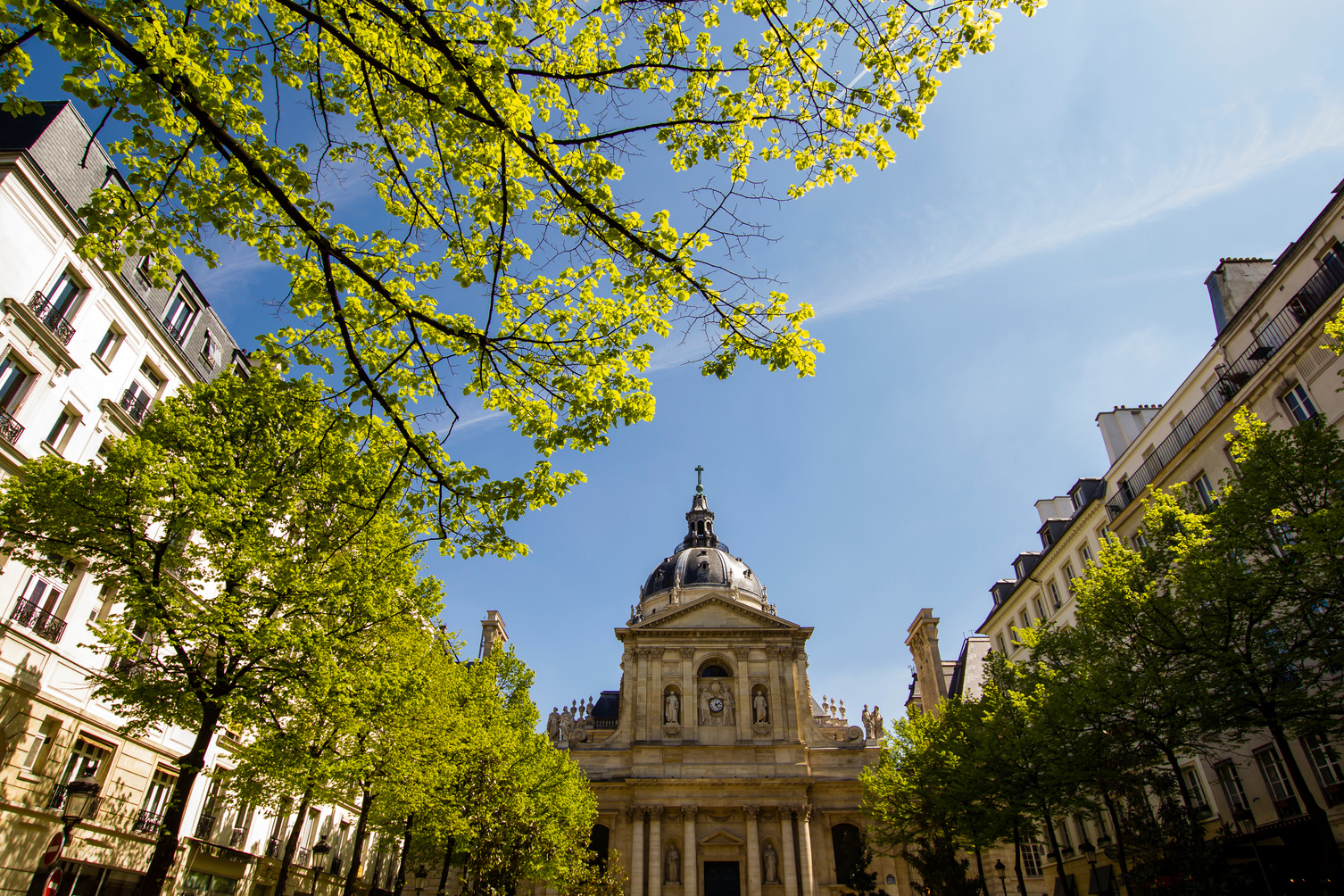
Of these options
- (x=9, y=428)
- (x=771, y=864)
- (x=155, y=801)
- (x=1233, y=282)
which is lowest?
(x=771, y=864)

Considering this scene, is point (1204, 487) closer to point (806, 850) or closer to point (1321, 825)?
point (1321, 825)

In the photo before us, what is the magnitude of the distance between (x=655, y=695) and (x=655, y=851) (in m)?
7.85

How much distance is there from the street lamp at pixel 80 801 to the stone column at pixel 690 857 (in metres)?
27.4

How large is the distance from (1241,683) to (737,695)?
2956 centimetres

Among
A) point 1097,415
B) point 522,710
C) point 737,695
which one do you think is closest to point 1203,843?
point 1097,415

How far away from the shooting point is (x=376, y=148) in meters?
7.23

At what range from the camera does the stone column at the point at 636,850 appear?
1399 inches

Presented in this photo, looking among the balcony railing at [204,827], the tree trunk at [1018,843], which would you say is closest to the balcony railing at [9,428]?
the balcony railing at [204,827]

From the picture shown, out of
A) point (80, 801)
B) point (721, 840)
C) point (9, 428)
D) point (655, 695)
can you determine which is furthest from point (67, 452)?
point (721, 840)

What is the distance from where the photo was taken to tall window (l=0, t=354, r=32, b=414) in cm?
1463

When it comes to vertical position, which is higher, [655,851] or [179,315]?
[179,315]

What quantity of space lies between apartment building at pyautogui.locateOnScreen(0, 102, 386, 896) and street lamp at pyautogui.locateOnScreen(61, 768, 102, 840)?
0.28 m

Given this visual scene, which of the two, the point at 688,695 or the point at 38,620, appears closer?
the point at 38,620

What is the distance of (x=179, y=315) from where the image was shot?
67.6ft
